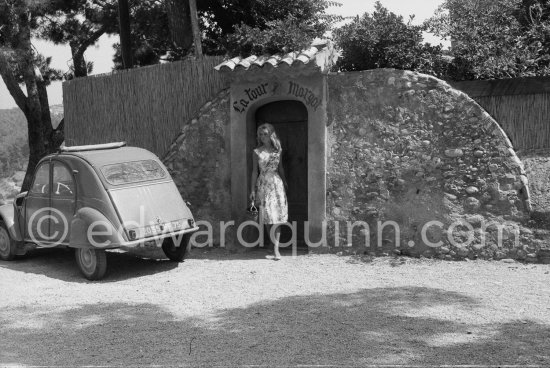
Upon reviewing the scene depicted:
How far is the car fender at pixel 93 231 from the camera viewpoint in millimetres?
7113

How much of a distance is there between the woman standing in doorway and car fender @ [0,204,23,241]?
3.37 m

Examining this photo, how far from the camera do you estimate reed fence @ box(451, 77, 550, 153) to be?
7513 millimetres

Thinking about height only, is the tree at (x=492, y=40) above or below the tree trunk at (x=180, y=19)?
below

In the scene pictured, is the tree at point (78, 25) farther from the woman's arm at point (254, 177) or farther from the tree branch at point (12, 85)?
the woman's arm at point (254, 177)

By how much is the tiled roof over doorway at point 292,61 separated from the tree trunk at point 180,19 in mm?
2788

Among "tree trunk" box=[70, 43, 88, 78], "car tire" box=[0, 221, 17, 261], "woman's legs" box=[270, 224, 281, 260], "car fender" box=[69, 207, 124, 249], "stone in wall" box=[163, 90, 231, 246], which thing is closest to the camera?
"car fender" box=[69, 207, 124, 249]

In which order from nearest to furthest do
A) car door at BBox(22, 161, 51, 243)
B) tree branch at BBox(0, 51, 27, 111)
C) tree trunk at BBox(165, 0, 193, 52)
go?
car door at BBox(22, 161, 51, 243), tree trunk at BBox(165, 0, 193, 52), tree branch at BBox(0, 51, 27, 111)

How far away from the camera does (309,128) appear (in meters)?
8.45

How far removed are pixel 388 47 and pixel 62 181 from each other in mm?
4958

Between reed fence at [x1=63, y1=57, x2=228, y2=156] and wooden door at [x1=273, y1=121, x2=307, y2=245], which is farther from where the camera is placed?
reed fence at [x1=63, y1=57, x2=228, y2=156]

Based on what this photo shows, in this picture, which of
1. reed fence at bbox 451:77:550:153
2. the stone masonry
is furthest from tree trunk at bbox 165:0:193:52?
reed fence at bbox 451:77:550:153

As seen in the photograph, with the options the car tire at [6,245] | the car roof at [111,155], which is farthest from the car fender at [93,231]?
the car tire at [6,245]

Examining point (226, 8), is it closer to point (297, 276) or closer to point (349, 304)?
point (297, 276)

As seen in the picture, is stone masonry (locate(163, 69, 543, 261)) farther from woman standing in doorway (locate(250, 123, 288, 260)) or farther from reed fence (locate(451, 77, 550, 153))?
woman standing in doorway (locate(250, 123, 288, 260))
